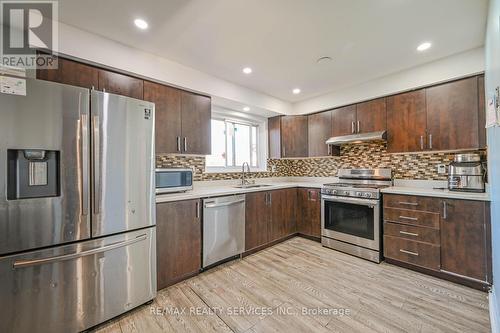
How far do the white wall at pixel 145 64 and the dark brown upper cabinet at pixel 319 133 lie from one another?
1.18 metres

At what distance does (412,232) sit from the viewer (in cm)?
254

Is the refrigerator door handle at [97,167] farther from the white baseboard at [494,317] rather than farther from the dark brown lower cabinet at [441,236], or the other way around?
the dark brown lower cabinet at [441,236]

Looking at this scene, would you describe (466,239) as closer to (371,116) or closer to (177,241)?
(371,116)

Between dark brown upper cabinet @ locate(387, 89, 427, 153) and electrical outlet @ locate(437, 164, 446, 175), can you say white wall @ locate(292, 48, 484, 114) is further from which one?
electrical outlet @ locate(437, 164, 446, 175)

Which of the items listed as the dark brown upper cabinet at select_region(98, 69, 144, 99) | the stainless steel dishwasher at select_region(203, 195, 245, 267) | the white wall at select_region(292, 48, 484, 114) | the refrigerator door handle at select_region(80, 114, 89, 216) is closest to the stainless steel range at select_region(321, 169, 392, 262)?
the white wall at select_region(292, 48, 484, 114)

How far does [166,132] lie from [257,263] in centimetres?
201

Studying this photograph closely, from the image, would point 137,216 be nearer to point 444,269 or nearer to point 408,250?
point 408,250

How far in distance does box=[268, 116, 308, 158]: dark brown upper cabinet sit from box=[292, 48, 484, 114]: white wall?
375 mm

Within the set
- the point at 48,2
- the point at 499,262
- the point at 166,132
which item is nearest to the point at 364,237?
the point at 499,262

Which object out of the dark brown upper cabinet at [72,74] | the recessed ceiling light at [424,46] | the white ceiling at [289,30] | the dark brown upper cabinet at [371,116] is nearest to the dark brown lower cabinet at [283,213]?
the dark brown upper cabinet at [371,116]

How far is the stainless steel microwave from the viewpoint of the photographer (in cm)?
241

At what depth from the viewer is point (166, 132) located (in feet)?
8.29

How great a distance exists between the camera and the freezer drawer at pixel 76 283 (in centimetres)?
138

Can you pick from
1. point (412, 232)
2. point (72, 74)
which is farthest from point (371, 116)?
point (72, 74)
